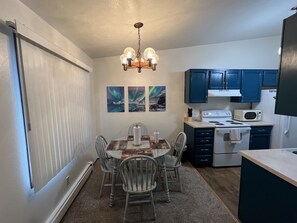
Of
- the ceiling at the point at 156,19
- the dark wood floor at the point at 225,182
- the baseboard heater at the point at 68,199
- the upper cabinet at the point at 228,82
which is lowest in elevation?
the dark wood floor at the point at 225,182

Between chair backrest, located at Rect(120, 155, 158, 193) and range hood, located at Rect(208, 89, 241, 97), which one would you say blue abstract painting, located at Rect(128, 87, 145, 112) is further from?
chair backrest, located at Rect(120, 155, 158, 193)

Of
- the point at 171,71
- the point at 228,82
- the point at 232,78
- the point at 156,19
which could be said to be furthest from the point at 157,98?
the point at 156,19

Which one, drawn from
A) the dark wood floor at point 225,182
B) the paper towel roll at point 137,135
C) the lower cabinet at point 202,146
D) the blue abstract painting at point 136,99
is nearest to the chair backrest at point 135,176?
the paper towel roll at point 137,135

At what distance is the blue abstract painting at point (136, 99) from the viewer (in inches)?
148

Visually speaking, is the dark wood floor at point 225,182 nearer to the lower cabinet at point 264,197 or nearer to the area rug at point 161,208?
the area rug at point 161,208

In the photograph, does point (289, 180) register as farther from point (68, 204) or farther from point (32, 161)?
point (68, 204)

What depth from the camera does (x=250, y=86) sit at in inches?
141

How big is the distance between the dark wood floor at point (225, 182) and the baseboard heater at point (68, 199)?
2.12m

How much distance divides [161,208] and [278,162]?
4.85 feet

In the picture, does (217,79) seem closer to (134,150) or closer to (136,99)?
(136,99)

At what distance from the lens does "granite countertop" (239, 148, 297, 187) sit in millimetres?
1193

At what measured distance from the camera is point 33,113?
59.1 inches

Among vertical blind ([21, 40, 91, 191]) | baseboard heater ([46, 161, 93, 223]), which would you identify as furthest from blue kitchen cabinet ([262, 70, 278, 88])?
baseboard heater ([46, 161, 93, 223])

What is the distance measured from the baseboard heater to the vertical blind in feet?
1.44
